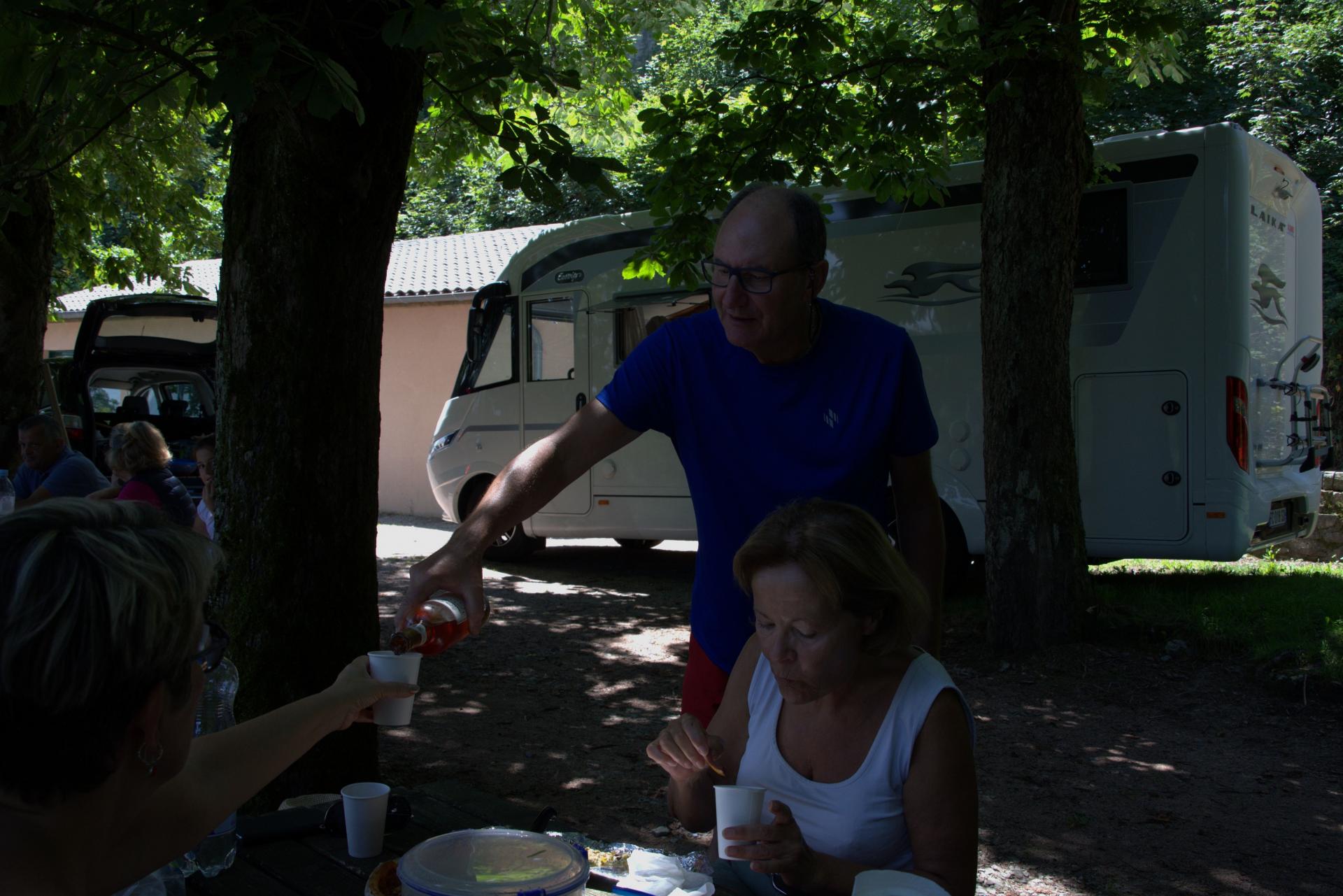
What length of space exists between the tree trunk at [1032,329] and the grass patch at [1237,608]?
54 cm

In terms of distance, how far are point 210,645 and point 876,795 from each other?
1.18 metres

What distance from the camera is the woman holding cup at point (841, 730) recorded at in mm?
1989

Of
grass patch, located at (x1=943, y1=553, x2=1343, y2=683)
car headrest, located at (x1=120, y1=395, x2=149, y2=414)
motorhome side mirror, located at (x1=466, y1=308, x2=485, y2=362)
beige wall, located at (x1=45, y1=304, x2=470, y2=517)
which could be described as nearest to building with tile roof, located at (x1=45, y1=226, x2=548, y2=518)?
beige wall, located at (x1=45, y1=304, x2=470, y2=517)

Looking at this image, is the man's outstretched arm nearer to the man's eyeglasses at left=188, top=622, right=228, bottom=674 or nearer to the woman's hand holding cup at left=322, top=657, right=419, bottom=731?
the woman's hand holding cup at left=322, top=657, right=419, bottom=731

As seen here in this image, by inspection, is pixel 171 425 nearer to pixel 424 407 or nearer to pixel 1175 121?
pixel 424 407

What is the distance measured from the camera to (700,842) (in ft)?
14.4

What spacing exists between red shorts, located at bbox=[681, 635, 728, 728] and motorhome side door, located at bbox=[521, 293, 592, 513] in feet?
24.8

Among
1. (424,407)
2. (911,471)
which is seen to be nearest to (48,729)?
(911,471)

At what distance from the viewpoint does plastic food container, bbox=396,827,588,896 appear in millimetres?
1703

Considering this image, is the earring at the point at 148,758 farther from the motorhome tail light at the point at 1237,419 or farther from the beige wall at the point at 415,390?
the beige wall at the point at 415,390

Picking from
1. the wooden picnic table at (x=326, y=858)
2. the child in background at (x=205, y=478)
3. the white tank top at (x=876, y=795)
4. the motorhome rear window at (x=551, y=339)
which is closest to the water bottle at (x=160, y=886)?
the wooden picnic table at (x=326, y=858)

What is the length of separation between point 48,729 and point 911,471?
180cm

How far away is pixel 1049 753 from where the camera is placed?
17.5ft

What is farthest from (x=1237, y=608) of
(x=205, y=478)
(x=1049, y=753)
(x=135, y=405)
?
(x=135, y=405)
